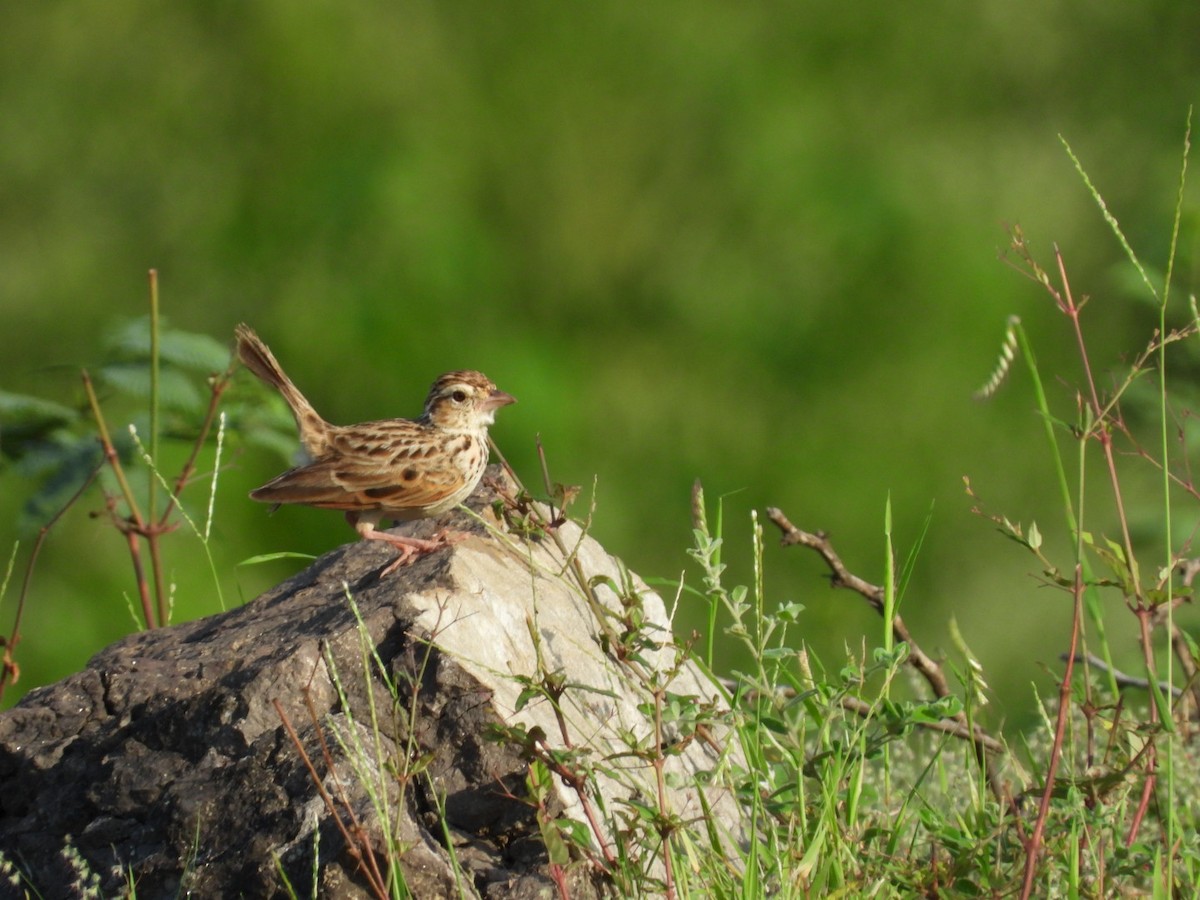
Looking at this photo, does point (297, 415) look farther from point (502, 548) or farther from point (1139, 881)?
point (1139, 881)

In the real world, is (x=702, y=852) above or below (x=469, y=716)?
below

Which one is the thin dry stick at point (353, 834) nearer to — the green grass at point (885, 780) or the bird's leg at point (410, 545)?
the green grass at point (885, 780)

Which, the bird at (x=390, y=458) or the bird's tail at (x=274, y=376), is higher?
the bird's tail at (x=274, y=376)

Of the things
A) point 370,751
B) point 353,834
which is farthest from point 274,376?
point 353,834

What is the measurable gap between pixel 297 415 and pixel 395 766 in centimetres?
252

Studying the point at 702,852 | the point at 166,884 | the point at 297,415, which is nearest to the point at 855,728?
the point at 702,852

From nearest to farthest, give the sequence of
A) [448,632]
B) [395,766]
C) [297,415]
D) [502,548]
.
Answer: [395,766]
[448,632]
[502,548]
[297,415]

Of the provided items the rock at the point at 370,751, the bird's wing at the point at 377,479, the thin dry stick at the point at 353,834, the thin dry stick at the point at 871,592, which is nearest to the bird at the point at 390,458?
the bird's wing at the point at 377,479

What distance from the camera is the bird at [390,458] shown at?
452 cm

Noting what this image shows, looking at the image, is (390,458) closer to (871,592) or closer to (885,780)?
(871,592)

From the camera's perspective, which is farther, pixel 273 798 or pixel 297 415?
pixel 297 415

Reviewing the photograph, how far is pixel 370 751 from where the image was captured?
3143 millimetres

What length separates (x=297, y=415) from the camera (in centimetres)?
527

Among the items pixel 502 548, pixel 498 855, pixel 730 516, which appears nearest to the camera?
pixel 498 855
